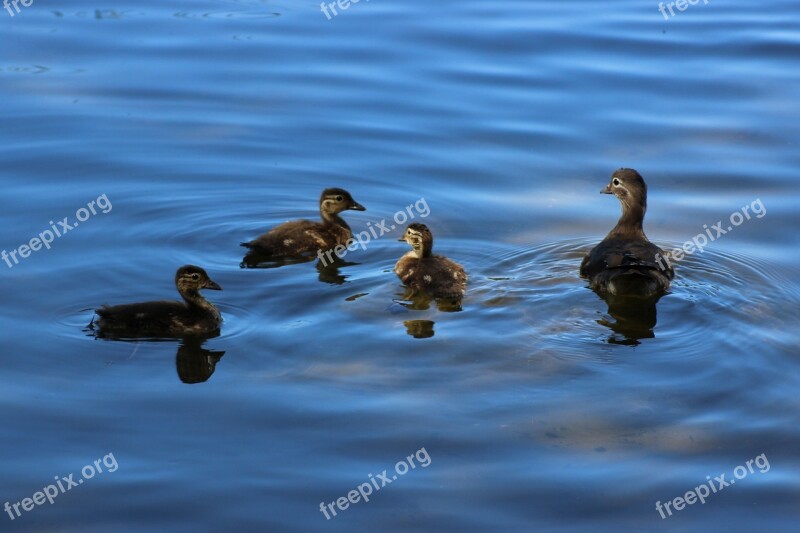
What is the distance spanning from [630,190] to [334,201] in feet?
8.33

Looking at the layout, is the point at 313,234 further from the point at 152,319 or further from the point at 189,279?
the point at 152,319

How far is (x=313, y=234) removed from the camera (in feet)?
36.4

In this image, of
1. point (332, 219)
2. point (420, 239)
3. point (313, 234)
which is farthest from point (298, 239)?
point (420, 239)

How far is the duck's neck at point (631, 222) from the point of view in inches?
431

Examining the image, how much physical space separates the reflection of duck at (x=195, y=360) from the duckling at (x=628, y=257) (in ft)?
10.4

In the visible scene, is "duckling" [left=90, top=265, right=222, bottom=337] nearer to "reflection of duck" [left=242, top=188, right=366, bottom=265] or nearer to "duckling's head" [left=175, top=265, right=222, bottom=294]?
"duckling's head" [left=175, top=265, right=222, bottom=294]

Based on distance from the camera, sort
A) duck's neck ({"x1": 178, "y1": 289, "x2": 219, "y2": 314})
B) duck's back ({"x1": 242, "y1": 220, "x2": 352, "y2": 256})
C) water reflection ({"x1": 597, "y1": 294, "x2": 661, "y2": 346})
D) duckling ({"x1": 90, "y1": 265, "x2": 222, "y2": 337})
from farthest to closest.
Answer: duck's back ({"x1": 242, "y1": 220, "x2": 352, "y2": 256})
water reflection ({"x1": 597, "y1": 294, "x2": 661, "y2": 346})
duck's neck ({"x1": 178, "y1": 289, "x2": 219, "y2": 314})
duckling ({"x1": 90, "y1": 265, "x2": 222, "y2": 337})

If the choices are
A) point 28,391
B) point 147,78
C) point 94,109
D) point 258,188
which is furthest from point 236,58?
point 28,391

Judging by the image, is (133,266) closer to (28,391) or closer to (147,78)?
(28,391)

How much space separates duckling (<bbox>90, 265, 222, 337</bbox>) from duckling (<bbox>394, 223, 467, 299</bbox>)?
1589mm

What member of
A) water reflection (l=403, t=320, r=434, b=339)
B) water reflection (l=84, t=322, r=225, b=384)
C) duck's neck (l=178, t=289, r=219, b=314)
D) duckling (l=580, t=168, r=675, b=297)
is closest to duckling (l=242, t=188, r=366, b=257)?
duck's neck (l=178, t=289, r=219, b=314)

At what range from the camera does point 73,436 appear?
25.9 ft

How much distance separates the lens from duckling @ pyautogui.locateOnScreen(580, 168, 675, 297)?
10.2 metres

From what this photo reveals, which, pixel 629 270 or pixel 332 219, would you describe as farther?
pixel 332 219
